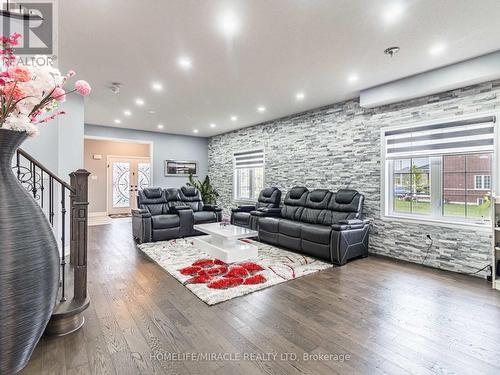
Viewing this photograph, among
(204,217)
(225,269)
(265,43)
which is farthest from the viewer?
(204,217)

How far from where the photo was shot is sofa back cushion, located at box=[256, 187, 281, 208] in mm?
6125

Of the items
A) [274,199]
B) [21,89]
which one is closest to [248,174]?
[274,199]

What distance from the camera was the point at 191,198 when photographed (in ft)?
21.3

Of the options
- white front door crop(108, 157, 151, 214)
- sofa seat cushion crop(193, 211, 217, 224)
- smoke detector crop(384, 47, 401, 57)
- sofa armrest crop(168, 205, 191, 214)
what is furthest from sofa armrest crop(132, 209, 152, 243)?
smoke detector crop(384, 47, 401, 57)


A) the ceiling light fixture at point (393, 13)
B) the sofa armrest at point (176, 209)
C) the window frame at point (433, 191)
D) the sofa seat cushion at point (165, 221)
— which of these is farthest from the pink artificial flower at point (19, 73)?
the sofa armrest at point (176, 209)

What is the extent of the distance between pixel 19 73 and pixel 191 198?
5.46 metres

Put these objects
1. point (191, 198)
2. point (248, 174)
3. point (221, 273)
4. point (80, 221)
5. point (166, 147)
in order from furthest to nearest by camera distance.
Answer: point (166, 147) < point (248, 174) < point (191, 198) < point (221, 273) < point (80, 221)

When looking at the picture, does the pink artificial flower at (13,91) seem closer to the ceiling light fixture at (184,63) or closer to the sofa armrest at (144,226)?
the ceiling light fixture at (184,63)

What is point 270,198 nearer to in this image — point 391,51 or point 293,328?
point 391,51

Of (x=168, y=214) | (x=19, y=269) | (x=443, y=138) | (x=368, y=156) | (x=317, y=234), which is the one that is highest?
(x=443, y=138)

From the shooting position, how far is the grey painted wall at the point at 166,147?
24.4 ft

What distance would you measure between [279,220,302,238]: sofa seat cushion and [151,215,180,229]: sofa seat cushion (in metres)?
2.14

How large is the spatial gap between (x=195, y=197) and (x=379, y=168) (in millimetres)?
4155

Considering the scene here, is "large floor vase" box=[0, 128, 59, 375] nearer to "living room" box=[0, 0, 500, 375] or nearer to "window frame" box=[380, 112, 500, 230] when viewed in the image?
"living room" box=[0, 0, 500, 375]
